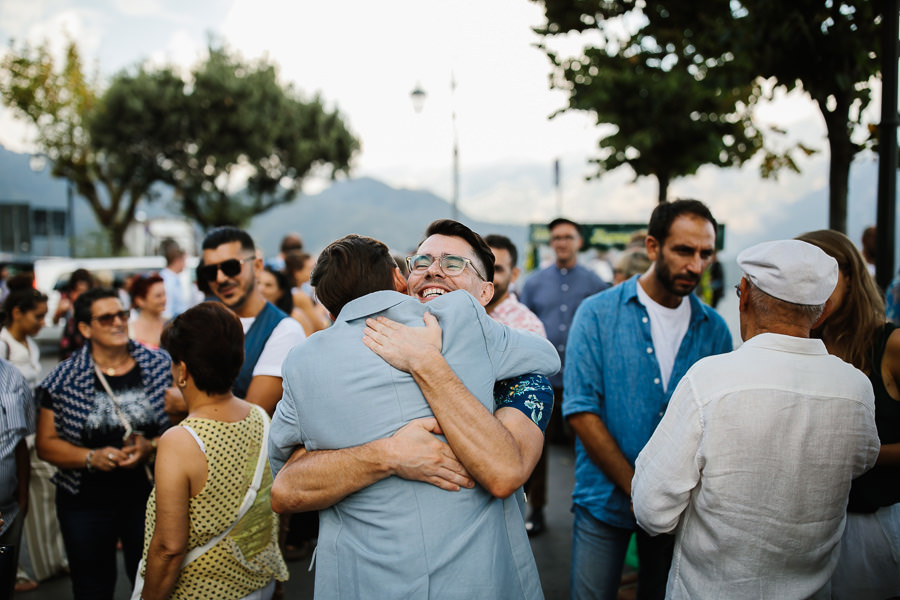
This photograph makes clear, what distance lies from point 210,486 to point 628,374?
5.88 ft

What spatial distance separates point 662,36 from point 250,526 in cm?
776

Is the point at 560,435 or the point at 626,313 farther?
the point at 560,435

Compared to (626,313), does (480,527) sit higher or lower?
lower

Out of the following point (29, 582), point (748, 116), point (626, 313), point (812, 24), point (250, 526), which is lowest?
point (29, 582)

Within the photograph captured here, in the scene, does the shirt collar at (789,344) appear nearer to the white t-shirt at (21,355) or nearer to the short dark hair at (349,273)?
the short dark hair at (349,273)

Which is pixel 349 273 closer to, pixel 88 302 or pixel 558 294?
pixel 88 302

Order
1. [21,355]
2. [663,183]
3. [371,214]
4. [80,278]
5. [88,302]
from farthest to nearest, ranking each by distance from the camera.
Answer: [371,214], [663,183], [80,278], [21,355], [88,302]

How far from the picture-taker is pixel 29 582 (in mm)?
4656

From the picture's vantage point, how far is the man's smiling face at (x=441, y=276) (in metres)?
2.14

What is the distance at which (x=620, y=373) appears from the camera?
2908 mm

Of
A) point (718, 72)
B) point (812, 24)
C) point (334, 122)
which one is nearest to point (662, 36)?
point (718, 72)

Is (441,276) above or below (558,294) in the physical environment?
above

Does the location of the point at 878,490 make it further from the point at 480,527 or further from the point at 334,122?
the point at 334,122

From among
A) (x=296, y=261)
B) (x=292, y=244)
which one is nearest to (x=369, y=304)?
(x=296, y=261)
